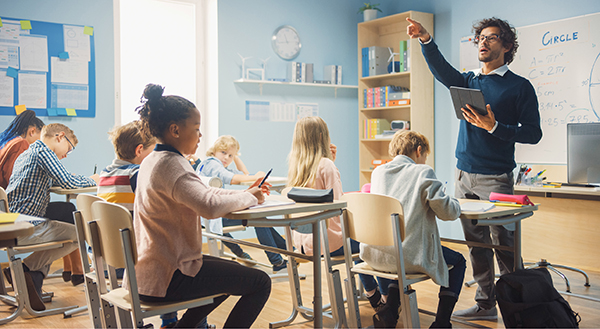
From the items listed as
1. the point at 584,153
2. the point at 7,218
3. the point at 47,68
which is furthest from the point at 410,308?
the point at 47,68

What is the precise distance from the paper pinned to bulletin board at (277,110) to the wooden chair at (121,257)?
11.8 ft

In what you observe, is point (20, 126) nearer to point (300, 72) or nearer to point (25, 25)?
point (25, 25)

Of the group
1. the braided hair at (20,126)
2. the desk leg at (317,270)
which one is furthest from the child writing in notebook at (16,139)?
the desk leg at (317,270)

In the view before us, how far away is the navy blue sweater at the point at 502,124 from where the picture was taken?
2.78 m

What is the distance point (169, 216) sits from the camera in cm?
179

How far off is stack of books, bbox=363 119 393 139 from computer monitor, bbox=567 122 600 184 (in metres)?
2.24

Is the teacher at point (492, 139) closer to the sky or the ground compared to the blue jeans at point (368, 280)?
closer to the sky

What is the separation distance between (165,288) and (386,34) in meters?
4.83

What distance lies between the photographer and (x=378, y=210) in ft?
7.26

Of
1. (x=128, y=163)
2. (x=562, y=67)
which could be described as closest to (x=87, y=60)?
(x=128, y=163)

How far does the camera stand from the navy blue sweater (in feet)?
9.13

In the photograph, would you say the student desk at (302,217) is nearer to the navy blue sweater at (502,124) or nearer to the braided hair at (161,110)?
the braided hair at (161,110)

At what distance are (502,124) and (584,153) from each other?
1517 millimetres

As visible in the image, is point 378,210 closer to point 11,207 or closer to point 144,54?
point 11,207
